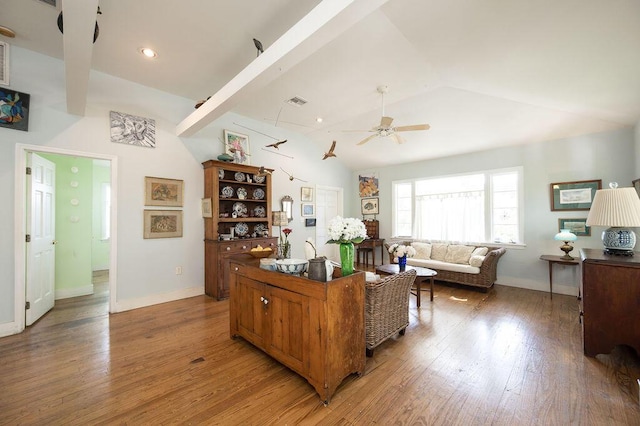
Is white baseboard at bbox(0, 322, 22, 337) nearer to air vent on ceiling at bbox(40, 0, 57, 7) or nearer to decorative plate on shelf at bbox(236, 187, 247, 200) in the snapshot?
decorative plate on shelf at bbox(236, 187, 247, 200)

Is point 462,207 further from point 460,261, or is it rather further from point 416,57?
point 416,57

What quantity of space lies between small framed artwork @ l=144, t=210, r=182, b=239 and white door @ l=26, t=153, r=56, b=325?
1166mm

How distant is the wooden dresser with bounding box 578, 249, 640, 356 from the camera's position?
2.21m

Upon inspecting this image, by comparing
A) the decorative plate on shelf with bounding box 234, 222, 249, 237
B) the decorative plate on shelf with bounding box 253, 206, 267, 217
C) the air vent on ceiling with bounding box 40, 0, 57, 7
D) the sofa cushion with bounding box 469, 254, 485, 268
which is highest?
the air vent on ceiling with bounding box 40, 0, 57, 7

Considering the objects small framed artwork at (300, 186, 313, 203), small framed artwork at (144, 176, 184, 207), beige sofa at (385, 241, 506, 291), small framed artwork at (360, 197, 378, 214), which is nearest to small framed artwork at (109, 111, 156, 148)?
small framed artwork at (144, 176, 184, 207)

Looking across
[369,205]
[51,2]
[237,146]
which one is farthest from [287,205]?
[51,2]

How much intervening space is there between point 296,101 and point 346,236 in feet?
10.4

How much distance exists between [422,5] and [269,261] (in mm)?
2755

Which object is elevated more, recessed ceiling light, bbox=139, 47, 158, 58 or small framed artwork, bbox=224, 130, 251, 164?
recessed ceiling light, bbox=139, 47, 158, 58

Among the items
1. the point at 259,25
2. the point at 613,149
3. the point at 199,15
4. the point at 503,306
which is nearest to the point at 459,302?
the point at 503,306

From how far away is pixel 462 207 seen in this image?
218 inches

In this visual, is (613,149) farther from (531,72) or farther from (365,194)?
(365,194)

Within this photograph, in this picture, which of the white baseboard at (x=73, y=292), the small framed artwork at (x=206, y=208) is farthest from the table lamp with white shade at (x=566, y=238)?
the white baseboard at (x=73, y=292)

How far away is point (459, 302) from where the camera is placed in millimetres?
4035
